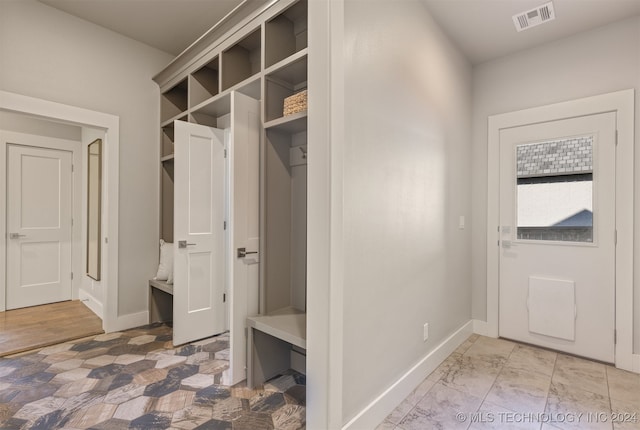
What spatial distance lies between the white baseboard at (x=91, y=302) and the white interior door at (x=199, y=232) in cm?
142

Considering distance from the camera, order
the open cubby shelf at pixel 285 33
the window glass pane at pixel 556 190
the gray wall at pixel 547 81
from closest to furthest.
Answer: the open cubby shelf at pixel 285 33, the gray wall at pixel 547 81, the window glass pane at pixel 556 190

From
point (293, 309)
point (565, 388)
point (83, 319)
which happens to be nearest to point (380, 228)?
point (293, 309)

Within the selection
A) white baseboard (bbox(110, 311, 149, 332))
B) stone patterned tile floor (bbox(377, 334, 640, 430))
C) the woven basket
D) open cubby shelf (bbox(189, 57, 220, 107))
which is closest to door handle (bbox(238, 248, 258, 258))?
the woven basket

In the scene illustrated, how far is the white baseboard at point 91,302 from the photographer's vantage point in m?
3.62

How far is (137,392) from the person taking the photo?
199cm

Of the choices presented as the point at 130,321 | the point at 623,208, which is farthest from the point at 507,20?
the point at 130,321

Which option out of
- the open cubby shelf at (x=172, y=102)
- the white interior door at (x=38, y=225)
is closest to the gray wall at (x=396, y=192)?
the open cubby shelf at (x=172, y=102)

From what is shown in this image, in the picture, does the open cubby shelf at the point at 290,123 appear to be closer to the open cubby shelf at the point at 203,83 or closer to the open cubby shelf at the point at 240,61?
the open cubby shelf at the point at 240,61

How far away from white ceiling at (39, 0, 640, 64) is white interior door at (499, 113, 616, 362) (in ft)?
2.46

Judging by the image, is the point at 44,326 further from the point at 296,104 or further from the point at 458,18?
the point at 458,18

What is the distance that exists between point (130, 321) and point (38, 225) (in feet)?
7.26

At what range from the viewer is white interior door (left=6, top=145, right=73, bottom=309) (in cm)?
387

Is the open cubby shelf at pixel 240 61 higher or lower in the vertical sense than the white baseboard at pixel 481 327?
higher

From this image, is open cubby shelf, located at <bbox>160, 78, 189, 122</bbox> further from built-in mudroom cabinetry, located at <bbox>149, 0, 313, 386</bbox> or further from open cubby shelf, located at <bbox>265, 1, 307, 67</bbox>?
open cubby shelf, located at <bbox>265, 1, 307, 67</bbox>
